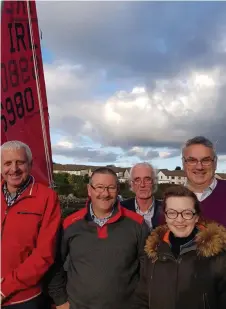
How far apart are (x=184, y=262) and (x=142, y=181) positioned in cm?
178

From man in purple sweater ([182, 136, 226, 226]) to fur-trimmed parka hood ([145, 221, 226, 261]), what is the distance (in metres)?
0.59

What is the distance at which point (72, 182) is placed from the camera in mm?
55188

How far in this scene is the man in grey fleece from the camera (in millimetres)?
3209

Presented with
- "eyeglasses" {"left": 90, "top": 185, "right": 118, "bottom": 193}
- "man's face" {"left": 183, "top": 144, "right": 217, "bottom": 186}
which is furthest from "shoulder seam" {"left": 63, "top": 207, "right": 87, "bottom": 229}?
"man's face" {"left": 183, "top": 144, "right": 217, "bottom": 186}

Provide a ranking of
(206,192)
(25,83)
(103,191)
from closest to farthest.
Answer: (103,191)
(206,192)
(25,83)

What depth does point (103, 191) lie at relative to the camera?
331 cm

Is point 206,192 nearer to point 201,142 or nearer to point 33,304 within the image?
point 201,142

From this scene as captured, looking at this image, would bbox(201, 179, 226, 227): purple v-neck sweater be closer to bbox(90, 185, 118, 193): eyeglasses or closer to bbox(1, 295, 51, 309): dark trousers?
bbox(90, 185, 118, 193): eyeglasses

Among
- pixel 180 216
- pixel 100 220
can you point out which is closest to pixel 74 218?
pixel 100 220

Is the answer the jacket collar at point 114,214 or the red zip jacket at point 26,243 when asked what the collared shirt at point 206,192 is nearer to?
the jacket collar at point 114,214

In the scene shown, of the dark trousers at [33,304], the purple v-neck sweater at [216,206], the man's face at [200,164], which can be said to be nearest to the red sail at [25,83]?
the dark trousers at [33,304]

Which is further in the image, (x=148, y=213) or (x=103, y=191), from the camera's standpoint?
(x=148, y=213)

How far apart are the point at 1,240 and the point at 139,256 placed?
1.06m

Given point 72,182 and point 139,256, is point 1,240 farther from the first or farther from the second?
point 72,182
